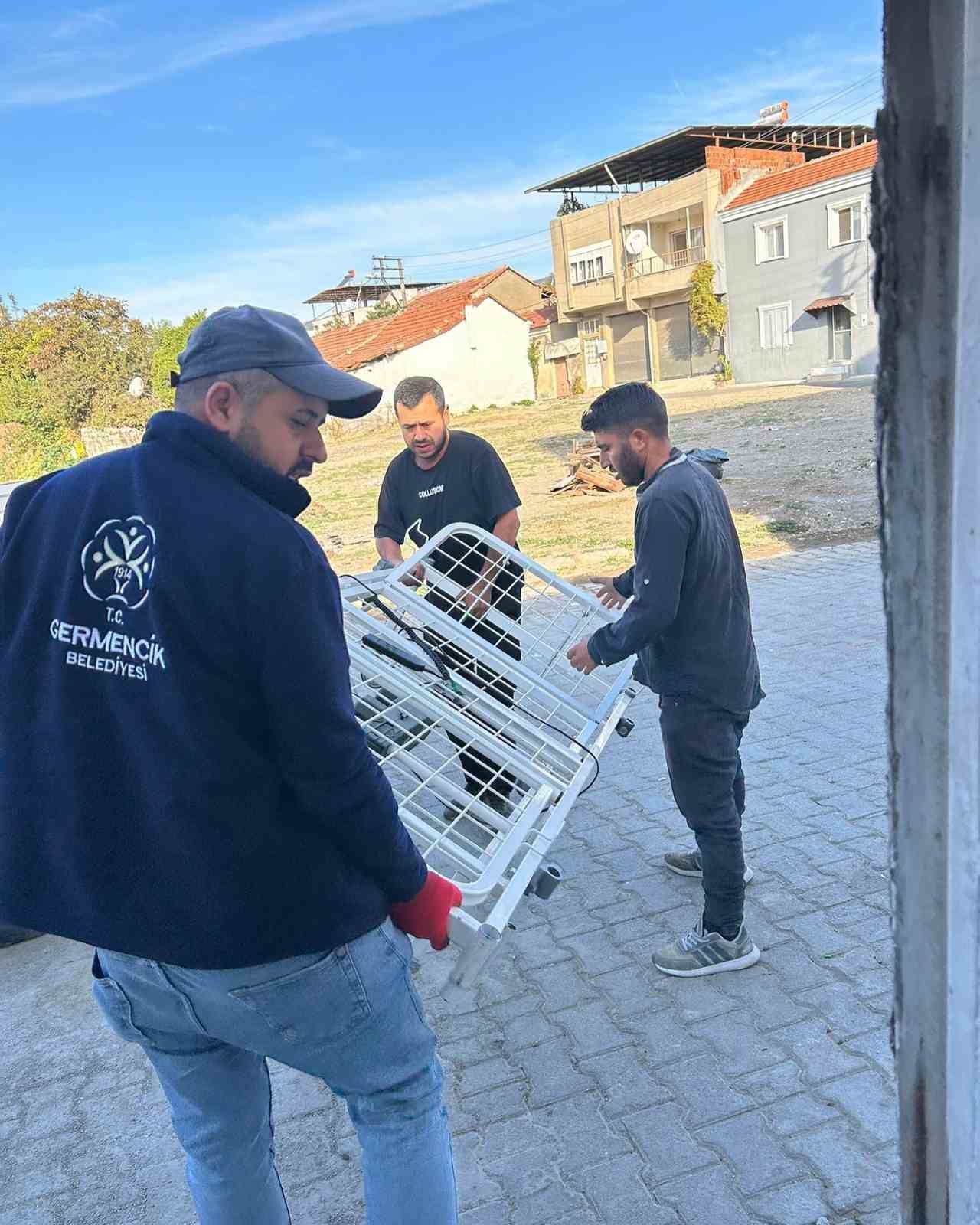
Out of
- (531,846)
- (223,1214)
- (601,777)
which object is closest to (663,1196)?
(531,846)

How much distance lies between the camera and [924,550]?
74 centimetres

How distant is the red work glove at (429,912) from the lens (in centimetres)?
184

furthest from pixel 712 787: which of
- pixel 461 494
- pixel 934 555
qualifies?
pixel 934 555

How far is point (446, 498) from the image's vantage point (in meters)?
4.48

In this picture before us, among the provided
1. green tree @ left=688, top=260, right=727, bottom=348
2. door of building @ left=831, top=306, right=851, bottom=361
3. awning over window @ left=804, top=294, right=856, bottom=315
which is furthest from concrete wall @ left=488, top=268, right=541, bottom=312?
door of building @ left=831, top=306, right=851, bottom=361

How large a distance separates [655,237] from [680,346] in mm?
4450

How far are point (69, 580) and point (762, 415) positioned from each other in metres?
22.1

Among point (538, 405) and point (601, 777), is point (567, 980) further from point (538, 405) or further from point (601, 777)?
point (538, 405)

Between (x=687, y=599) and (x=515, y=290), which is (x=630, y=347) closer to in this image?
(x=515, y=290)

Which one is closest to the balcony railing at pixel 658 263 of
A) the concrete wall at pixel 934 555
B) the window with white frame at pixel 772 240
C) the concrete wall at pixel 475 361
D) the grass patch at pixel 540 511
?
the window with white frame at pixel 772 240

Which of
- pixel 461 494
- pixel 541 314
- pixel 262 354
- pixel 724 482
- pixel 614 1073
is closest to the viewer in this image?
pixel 262 354

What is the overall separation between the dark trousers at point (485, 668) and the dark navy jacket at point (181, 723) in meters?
1.06

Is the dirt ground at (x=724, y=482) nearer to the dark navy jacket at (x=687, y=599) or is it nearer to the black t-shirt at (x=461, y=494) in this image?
the black t-shirt at (x=461, y=494)

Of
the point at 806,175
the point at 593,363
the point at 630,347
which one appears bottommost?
the point at 593,363
